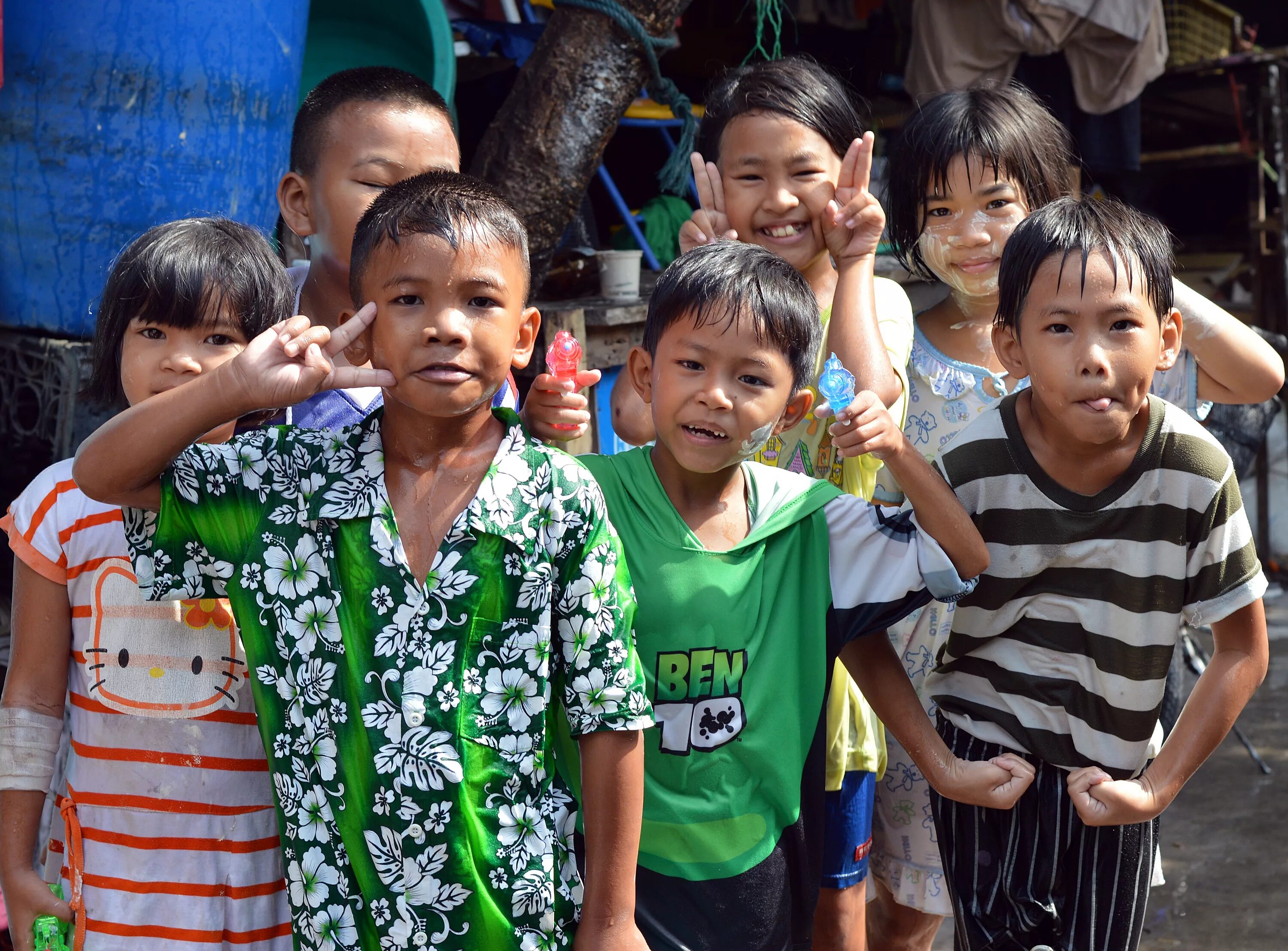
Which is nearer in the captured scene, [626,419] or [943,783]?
[943,783]

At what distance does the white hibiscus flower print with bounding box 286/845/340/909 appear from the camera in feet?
4.82

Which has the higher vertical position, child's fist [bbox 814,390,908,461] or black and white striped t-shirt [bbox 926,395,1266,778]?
child's fist [bbox 814,390,908,461]

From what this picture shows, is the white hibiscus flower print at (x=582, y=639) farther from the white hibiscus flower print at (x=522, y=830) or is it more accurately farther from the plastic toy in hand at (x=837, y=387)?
the plastic toy in hand at (x=837, y=387)

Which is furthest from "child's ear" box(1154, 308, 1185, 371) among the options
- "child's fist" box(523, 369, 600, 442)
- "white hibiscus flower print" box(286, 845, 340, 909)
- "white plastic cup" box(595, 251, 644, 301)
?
"white plastic cup" box(595, 251, 644, 301)

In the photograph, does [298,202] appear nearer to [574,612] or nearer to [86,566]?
[86,566]

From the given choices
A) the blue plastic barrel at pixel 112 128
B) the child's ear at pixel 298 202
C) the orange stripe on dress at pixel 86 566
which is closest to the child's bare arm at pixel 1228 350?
the child's ear at pixel 298 202

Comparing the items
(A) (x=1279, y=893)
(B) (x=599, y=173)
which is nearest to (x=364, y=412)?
(A) (x=1279, y=893)

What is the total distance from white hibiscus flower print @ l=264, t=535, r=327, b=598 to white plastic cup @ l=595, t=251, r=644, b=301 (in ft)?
8.83

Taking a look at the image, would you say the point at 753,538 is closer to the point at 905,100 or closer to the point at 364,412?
the point at 364,412

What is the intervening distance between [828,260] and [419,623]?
3.75 ft

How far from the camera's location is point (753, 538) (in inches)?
66.4

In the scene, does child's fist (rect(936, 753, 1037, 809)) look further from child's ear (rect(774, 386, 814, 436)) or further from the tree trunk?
the tree trunk

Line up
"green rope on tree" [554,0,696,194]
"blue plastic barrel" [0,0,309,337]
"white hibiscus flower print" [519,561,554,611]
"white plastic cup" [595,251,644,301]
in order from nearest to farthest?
"white hibiscus flower print" [519,561,554,611] → "blue plastic barrel" [0,0,309,337] → "green rope on tree" [554,0,696,194] → "white plastic cup" [595,251,644,301]

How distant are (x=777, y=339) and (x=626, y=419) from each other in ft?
1.62
